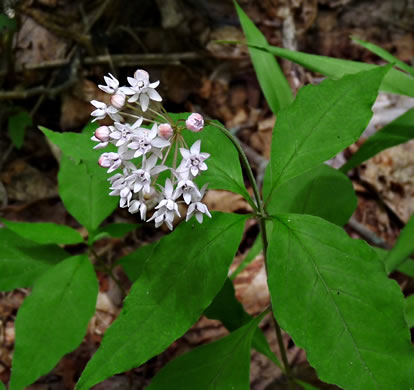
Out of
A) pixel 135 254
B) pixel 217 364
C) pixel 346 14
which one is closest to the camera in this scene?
pixel 217 364

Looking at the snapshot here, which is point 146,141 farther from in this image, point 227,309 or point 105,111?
point 227,309

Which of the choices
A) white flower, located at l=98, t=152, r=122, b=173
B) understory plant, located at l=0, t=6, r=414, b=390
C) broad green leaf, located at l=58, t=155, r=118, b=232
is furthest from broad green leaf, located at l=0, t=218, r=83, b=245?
white flower, located at l=98, t=152, r=122, b=173

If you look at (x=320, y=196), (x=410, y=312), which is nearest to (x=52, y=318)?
(x=320, y=196)

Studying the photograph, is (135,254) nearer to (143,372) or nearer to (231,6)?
(143,372)

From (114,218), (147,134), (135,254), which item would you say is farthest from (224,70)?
(147,134)

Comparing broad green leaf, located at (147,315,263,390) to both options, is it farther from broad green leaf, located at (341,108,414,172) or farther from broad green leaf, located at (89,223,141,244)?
broad green leaf, located at (341,108,414,172)

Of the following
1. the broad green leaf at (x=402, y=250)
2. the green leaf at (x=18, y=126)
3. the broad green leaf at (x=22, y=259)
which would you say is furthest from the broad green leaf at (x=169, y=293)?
the green leaf at (x=18, y=126)
